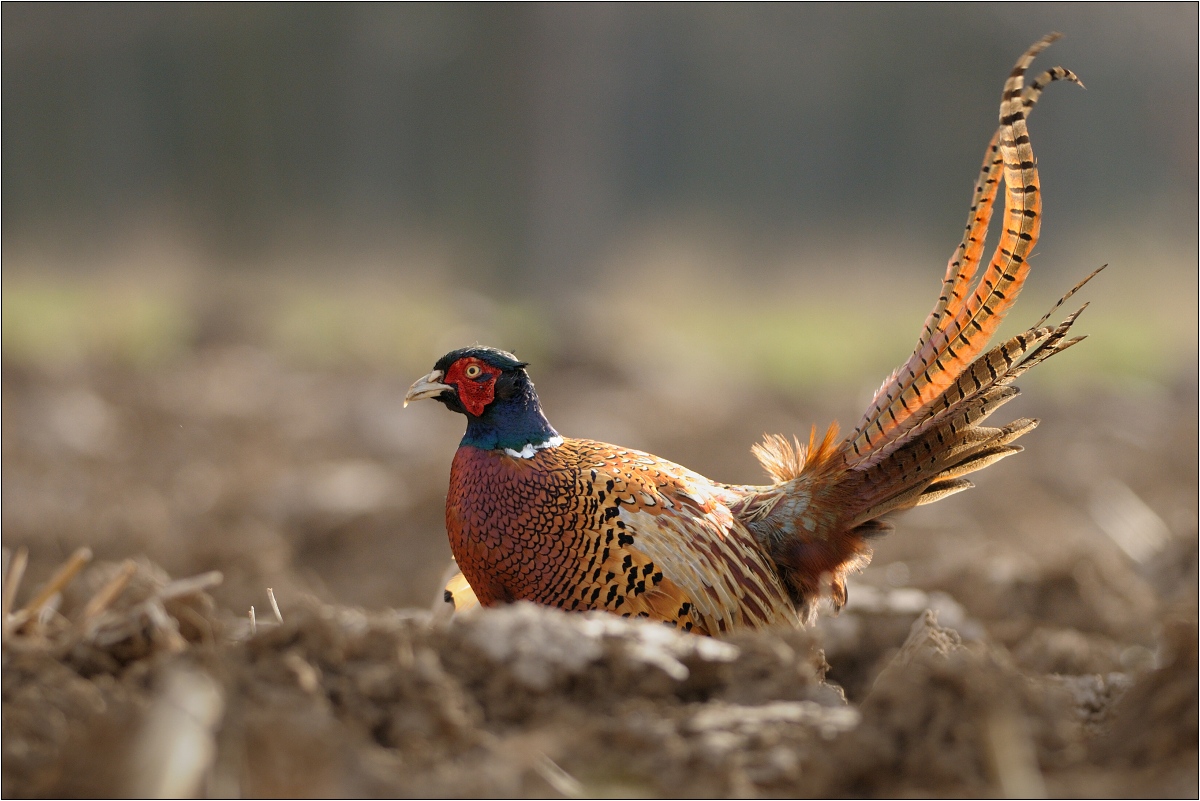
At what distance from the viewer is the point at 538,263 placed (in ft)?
48.4

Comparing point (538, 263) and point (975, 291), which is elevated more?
point (538, 263)

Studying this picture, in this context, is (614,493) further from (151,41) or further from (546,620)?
(151,41)

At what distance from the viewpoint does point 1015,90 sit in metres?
3.28

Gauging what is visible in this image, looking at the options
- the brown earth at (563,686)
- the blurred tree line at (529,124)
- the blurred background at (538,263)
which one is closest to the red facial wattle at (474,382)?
the brown earth at (563,686)

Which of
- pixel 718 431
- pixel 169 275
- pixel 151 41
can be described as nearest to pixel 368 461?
pixel 718 431

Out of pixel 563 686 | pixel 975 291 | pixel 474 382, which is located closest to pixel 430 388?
pixel 474 382

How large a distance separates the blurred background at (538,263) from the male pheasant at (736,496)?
191cm

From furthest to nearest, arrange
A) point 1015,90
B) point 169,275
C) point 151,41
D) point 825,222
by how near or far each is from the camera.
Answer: point 825,222 < point 151,41 < point 169,275 < point 1015,90

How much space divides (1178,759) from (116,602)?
3.89 meters

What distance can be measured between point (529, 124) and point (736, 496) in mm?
11683

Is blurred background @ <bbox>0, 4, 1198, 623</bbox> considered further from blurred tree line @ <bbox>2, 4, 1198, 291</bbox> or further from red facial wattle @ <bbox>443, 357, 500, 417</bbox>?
red facial wattle @ <bbox>443, 357, 500, 417</bbox>

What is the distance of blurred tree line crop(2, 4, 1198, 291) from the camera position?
1631 centimetres

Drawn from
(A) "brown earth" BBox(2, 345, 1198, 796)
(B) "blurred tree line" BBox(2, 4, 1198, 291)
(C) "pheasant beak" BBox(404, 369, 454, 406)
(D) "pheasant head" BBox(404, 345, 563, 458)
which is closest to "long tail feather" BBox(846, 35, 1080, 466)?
(A) "brown earth" BBox(2, 345, 1198, 796)

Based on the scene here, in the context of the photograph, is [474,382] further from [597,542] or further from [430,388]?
[597,542]
